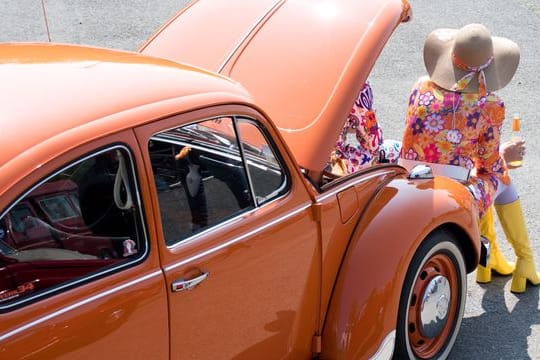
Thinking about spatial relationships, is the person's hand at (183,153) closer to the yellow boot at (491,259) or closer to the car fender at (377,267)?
the car fender at (377,267)

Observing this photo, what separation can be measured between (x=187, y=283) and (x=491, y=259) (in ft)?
9.76

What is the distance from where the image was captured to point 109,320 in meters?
2.80

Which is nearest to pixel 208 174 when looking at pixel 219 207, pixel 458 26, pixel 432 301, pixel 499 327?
pixel 219 207

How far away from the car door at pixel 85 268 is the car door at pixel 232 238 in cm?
9

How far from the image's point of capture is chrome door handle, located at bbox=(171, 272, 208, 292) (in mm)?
3023

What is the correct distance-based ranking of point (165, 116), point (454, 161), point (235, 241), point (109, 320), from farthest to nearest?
point (454, 161) → point (235, 241) → point (165, 116) → point (109, 320)

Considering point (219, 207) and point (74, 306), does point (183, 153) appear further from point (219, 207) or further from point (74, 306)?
point (74, 306)

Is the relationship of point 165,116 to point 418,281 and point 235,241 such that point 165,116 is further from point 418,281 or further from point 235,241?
point 418,281

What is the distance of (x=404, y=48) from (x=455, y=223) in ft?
17.9

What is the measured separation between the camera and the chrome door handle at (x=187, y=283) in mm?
3023

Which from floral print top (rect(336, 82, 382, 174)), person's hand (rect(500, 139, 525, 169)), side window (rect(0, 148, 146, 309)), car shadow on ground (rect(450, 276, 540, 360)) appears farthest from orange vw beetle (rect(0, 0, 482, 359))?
person's hand (rect(500, 139, 525, 169))

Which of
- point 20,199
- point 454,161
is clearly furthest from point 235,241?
point 454,161

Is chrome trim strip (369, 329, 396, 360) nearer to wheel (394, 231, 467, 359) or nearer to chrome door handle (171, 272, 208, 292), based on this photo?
wheel (394, 231, 467, 359)

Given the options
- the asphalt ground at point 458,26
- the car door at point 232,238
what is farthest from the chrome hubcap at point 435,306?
the car door at point 232,238
